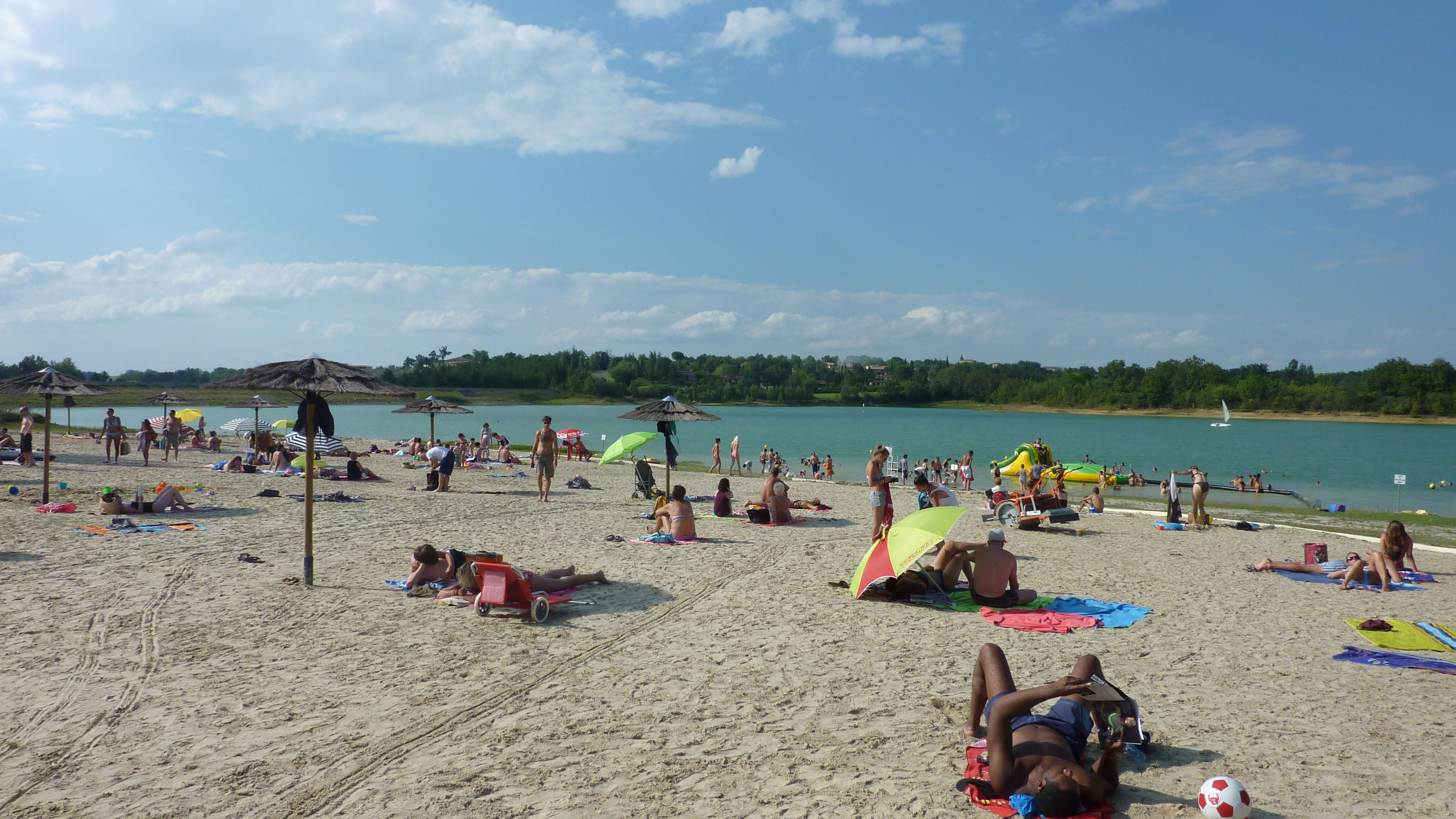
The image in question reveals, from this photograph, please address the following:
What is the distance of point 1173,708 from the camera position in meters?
4.95

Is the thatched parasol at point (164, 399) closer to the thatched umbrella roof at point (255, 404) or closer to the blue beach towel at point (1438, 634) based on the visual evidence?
the thatched umbrella roof at point (255, 404)

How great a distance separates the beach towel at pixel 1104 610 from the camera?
23.3 ft

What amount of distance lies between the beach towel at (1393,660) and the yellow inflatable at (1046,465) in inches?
759

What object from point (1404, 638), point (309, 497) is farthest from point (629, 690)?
point (1404, 638)

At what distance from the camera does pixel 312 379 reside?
7.60m

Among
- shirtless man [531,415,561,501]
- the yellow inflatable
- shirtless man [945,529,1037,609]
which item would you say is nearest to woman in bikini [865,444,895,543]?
shirtless man [945,529,1037,609]

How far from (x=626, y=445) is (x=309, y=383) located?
25.9 ft

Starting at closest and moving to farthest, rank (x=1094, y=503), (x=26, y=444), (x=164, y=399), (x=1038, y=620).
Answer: (x=1038, y=620), (x=1094, y=503), (x=26, y=444), (x=164, y=399)

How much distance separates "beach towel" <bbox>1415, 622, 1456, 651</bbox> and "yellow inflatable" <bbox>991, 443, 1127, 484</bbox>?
18.2m

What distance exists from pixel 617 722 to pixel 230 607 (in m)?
4.55

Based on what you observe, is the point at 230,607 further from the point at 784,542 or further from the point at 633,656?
the point at 784,542

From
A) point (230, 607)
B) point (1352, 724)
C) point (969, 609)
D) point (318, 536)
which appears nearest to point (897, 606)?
point (969, 609)

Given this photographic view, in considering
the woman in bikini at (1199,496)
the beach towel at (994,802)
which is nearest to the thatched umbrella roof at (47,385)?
the beach towel at (994,802)

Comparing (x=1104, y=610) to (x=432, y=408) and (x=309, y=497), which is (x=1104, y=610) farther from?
(x=432, y=408)
